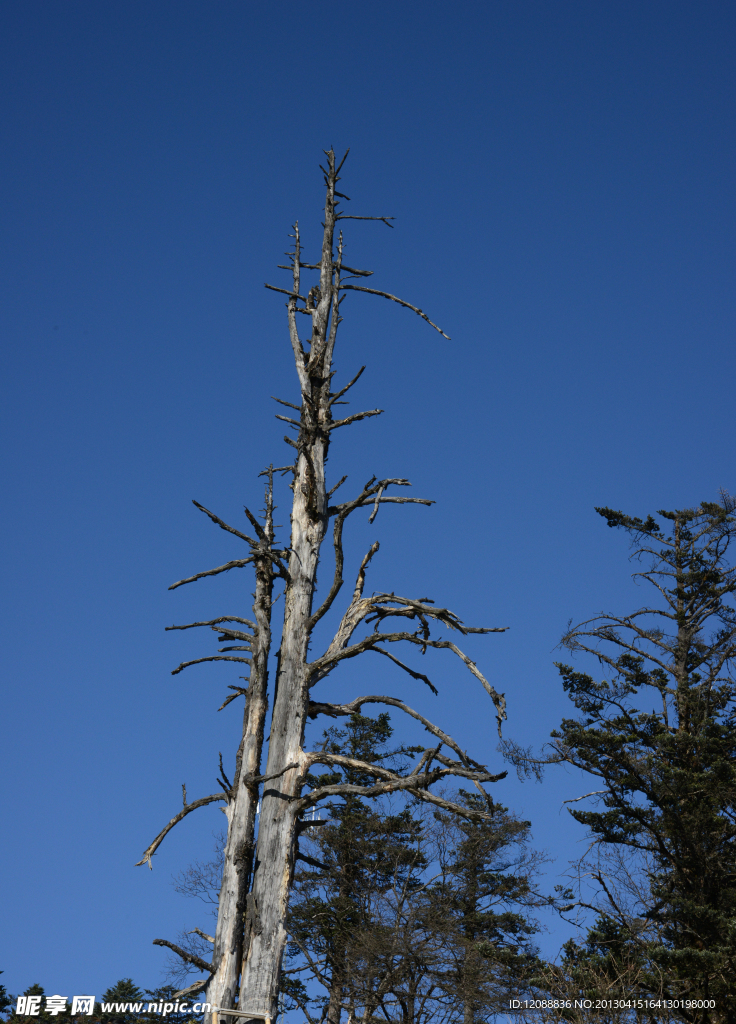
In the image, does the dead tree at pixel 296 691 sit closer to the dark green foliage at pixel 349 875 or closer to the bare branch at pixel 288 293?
the bare branch at pixel 288 293

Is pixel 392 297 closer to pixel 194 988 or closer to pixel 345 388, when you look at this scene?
pixel 345 388

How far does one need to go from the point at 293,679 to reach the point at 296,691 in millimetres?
105

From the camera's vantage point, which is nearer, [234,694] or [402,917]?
[234,694]

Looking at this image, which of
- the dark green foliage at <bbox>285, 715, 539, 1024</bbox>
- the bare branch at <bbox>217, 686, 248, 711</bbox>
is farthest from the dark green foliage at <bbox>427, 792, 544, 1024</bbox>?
the bare branch at <bbox>217, 686, 248, 711</bbox>

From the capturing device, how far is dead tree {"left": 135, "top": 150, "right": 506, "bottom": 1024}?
625 cm

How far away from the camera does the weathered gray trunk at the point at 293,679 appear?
6.15 m

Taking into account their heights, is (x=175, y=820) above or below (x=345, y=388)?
below

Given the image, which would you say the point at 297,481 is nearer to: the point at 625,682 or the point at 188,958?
the point at 188,958

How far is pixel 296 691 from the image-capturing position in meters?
6.97

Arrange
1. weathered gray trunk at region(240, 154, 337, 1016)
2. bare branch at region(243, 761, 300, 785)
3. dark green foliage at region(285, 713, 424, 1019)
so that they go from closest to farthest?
weathered gray trunk at region(240, 154, 337, 1016) → bare branch at region(243, 761, 300, 785) → dark green foliage at region(285, 713, 424, 1019)

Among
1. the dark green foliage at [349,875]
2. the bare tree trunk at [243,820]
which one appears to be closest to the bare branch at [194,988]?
the bare tree trunk at [243,820]

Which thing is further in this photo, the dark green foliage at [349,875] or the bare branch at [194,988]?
the dark green foliage at [349,875]

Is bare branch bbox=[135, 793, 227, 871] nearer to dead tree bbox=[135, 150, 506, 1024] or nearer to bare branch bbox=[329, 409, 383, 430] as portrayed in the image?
dead tree bbox=[135, 150, 506, 1024]

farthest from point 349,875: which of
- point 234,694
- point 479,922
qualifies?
point 234,694
